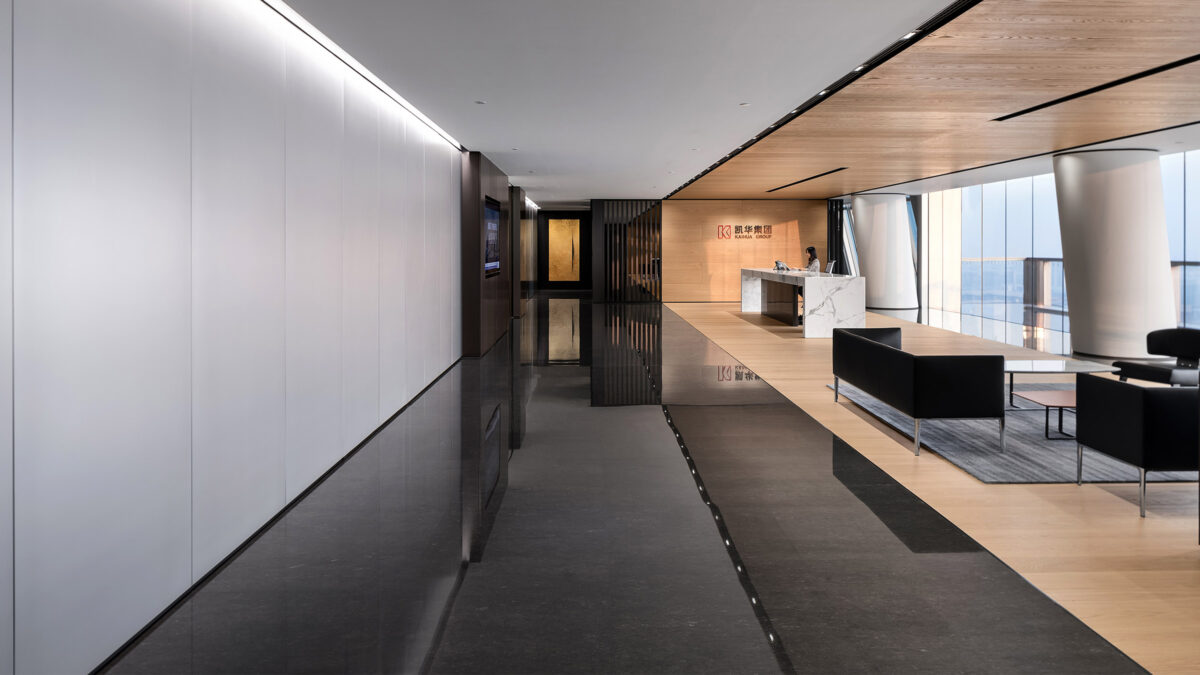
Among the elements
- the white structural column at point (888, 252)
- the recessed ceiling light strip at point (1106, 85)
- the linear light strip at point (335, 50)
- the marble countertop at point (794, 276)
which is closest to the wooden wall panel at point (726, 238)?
the white structural column at point (888, 252)

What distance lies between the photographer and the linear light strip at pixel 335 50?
14.8ft

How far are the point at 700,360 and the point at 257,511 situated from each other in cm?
755

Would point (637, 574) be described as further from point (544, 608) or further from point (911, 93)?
point (911, 93)

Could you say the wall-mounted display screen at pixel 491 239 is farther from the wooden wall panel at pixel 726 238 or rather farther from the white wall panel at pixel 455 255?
the wooden wall panel at pixel 726 238

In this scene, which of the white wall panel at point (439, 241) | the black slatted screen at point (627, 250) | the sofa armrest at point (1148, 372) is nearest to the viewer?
the sofa armrest at point (1148, 372)

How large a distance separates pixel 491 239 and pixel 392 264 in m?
5.04

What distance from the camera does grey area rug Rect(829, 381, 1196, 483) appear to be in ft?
17.3

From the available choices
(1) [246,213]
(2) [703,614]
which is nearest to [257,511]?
(1) [246,213]

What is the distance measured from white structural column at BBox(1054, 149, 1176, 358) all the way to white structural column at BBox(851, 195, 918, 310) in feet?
27.2

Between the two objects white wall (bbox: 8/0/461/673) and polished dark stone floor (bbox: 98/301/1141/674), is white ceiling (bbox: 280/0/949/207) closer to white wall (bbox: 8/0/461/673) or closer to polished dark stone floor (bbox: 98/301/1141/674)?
white wall (bbox: 8/0/461/673)

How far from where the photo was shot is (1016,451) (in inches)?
234

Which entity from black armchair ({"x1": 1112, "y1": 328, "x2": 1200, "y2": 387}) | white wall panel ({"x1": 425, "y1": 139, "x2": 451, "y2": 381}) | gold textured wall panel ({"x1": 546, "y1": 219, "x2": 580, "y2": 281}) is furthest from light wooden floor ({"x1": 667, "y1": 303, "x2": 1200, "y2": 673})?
gold textured wall panel ({"x1": 546, "y1": 219, "x2": 580, "y2": 281})

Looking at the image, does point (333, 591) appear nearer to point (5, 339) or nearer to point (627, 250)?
point (5, 339)

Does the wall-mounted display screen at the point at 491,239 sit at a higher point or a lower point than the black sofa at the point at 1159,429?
higher
